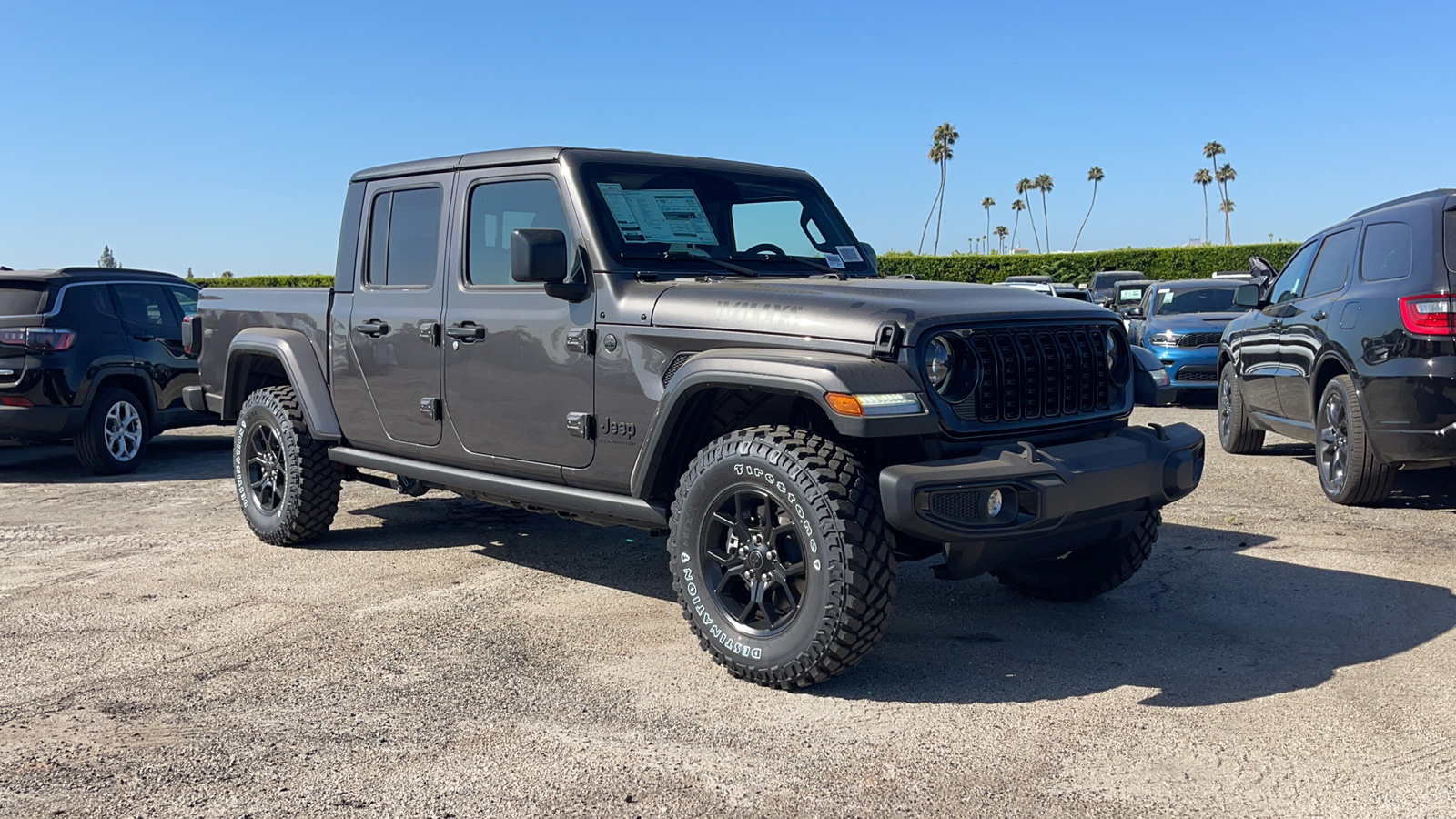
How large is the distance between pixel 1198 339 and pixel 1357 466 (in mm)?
7489

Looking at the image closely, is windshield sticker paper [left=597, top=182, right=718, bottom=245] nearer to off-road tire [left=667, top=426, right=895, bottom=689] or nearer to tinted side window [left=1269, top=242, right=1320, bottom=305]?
off-road tire [left=667, top=426, right=895, bottom=689]

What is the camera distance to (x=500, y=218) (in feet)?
18.4

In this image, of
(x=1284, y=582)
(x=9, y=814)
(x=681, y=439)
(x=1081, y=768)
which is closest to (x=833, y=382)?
(x=681, y=439)

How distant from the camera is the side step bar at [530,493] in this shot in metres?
4.91

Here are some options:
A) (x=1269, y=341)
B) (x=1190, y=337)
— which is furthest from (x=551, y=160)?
(x=1190, y=337)

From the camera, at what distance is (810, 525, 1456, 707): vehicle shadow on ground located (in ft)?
14.3

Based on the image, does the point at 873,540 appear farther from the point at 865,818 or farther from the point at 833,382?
Result: the point at 865,818

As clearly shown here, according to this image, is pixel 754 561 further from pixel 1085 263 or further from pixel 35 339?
pixel 1085 263

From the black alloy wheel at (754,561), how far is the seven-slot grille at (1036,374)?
0.74 m

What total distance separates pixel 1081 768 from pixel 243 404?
17.3ft

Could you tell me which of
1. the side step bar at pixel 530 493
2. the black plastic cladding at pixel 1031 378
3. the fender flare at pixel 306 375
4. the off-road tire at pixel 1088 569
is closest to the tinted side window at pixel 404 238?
the fender flare at pixel 306 375

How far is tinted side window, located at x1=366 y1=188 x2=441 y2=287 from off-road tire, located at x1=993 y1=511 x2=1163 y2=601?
305 cm

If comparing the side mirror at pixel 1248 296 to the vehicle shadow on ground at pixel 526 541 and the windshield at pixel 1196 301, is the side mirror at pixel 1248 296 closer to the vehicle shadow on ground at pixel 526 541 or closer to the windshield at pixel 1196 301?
the vehicle shadow on ground at pixel 526 541

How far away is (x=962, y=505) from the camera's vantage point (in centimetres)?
402
